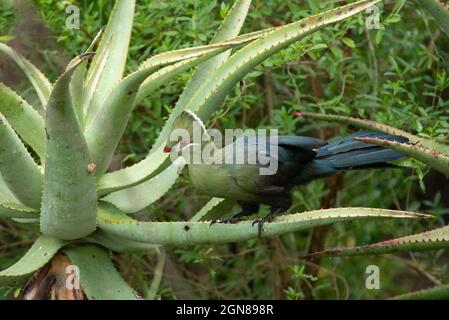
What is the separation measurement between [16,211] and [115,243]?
10.8 inches

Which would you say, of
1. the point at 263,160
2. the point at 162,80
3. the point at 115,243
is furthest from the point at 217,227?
the point at 162,80

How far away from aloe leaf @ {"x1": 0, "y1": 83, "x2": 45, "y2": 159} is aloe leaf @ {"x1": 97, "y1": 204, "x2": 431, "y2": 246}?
0.30 meters

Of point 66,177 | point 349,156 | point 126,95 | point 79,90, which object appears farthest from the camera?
point 79,90

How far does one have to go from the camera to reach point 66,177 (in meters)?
2.10

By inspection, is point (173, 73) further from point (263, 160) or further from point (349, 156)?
point (349, 156)

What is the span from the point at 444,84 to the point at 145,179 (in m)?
1.14

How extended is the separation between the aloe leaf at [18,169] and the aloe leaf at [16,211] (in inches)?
0.7

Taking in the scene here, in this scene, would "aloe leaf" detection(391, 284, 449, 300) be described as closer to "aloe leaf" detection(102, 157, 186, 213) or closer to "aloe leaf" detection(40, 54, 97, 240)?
"aloe leaf" detection(102, 157, 186, 213)

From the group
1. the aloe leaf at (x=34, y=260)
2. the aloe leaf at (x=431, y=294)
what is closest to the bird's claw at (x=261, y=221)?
the aloe leaf at (x=431, y=294)

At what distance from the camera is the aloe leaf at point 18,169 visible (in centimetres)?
210

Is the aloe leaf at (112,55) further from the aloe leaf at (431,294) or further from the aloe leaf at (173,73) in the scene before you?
the aloe leaf at (431,294)

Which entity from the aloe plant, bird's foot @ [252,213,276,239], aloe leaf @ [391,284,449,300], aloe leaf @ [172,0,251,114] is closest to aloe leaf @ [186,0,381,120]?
the aloe plant

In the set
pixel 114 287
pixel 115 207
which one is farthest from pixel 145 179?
pixel 114 287
